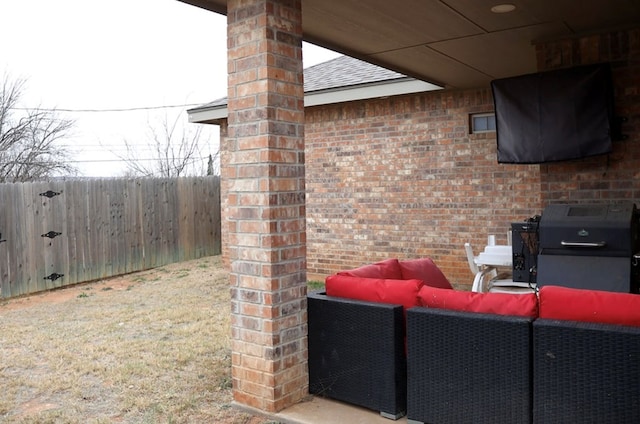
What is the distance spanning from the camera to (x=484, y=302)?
134 inches

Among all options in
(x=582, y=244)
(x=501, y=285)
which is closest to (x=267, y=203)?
(x=582, y=244)

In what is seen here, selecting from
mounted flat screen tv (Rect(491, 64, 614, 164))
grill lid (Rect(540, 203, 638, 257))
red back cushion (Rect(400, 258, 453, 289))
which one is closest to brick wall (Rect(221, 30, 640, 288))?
mounted flat screen tv (Rect(491, 64, 614, 164))

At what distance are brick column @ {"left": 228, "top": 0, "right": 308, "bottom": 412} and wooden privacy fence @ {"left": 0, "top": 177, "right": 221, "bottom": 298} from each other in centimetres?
602

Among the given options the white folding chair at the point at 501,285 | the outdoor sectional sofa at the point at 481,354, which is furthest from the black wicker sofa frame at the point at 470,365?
the white folding chair at the point at 501,285

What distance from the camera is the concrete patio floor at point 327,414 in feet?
11.9

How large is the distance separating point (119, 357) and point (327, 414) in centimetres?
251

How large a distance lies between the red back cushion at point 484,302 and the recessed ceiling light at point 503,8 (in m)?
2.31

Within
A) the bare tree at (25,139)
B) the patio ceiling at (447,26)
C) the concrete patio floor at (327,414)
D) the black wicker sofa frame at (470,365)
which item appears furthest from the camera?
the bare tree at (25,139)

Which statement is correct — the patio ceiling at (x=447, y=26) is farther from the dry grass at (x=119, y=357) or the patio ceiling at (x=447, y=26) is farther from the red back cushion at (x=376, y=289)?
the dry grass at (x=119, y=357)

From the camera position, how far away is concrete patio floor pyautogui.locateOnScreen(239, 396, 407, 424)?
363 cm

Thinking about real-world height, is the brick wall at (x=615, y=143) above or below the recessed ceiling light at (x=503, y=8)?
below

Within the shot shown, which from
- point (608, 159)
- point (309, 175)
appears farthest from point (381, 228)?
point (608, 159)

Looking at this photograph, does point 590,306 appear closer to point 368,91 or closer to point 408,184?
point 408,184

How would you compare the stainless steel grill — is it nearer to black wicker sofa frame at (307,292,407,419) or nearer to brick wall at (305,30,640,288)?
black wicker sofa frame at (307,292,407,419)
